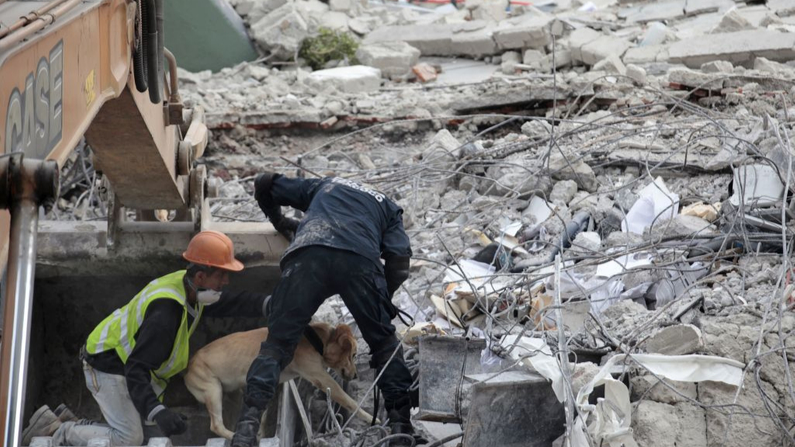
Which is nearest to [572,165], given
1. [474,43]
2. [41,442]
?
[41,442]

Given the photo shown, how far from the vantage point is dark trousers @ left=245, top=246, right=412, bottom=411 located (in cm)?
546

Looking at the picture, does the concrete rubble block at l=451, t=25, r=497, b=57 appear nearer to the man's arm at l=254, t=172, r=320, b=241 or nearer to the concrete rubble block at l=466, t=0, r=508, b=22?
the concrete rubble block at l=466, t=0, r=508, b=22

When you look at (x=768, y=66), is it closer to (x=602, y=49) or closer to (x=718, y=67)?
(x=718, y=67)

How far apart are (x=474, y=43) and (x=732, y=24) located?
10.8 ft

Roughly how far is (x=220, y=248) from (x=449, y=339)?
54.4 inches

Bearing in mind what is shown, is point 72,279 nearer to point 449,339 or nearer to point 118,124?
point 118,124

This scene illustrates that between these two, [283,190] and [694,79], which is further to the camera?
[694,79]

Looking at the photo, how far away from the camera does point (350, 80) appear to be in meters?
12.6

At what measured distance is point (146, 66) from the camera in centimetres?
481

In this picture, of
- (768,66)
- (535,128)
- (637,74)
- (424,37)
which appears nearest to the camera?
(535,128)

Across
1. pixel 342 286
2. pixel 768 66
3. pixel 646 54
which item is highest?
pixel 342 286

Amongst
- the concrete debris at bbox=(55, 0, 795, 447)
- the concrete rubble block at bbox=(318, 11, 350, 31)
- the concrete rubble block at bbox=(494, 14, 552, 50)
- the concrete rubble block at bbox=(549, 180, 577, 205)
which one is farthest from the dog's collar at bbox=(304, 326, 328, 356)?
the concrete rubble block at bbox=(318, 11, 350, 31)

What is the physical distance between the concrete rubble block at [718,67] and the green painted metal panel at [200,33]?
6.18 m

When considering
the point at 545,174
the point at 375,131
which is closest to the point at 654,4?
the point at 375,131
